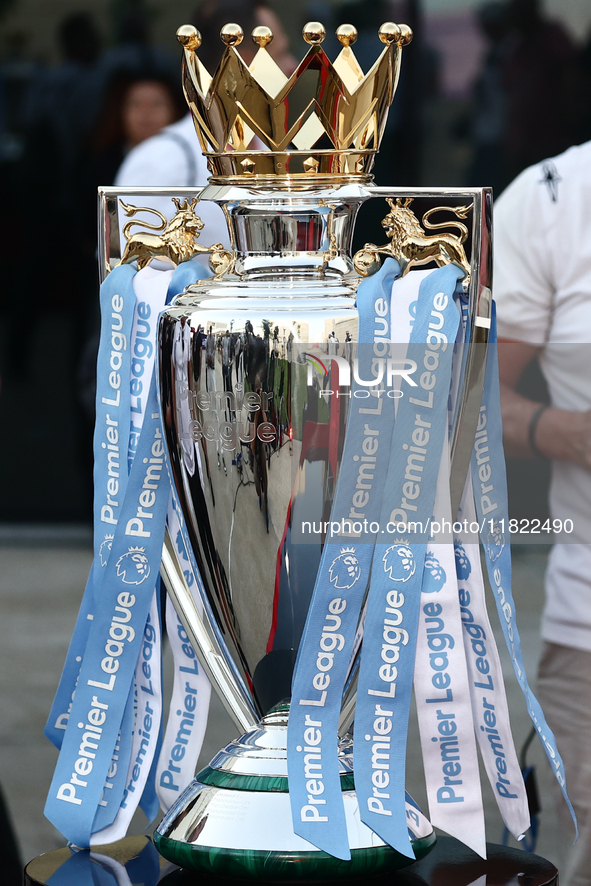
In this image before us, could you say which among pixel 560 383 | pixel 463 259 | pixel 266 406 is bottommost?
pixel 560 383

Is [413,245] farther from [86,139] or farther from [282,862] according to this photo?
[86,139]

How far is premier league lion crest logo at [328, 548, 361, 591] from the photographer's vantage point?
0.93 metres

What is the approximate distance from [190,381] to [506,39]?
12.2 ft

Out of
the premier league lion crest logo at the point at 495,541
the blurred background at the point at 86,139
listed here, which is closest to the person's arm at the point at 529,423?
the premier league lion crest logo at the point at 495,541

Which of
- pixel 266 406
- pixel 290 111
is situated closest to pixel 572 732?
pixel 266 406

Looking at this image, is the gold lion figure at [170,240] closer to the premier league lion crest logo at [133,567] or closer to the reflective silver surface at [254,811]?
the premier league lion crest logo at [133,567]

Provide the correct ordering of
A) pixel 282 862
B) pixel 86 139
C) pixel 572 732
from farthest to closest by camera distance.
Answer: pixel 86 139
pixel 572 732
pixel 282 862

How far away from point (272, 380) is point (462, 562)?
231mm

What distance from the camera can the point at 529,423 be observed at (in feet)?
5.30

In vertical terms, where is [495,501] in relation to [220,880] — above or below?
above

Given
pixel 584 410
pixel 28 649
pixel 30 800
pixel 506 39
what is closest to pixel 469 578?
pixel 584 410

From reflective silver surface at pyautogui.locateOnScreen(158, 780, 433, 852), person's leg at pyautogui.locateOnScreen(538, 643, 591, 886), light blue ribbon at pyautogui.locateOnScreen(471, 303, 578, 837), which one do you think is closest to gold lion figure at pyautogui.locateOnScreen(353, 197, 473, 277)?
light blue ribbon at pyautogui.locateOnScreen(471, 303, 578, 837)

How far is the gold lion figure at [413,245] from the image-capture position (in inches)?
38.4

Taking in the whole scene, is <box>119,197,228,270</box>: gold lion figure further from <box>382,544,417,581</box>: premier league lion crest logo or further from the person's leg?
the person's leg
